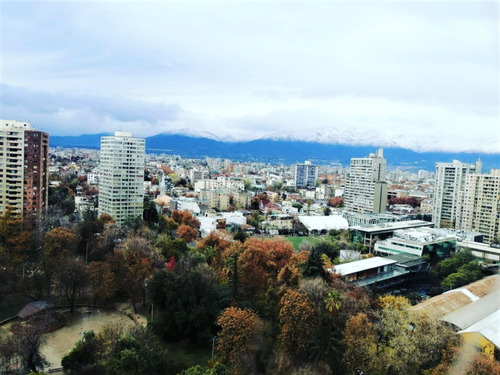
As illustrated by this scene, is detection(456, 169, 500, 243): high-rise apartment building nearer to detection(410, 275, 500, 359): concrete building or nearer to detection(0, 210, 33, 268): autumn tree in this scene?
detection(410, 275, 500, 359): concrete building

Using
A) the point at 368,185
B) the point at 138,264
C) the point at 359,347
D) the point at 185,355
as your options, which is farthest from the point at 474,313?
the point at 368,185

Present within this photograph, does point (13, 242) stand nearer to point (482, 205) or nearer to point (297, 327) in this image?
point (297, 327)

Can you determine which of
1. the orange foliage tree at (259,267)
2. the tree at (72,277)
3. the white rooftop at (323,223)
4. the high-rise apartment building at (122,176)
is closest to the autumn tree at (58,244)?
the tree at (72,277)

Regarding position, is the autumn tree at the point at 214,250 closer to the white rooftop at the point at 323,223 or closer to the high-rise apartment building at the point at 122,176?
the high-rise apartment building at the point at 122,176

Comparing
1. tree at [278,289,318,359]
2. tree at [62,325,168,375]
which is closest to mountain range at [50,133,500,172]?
tree at [278,289,318,359]

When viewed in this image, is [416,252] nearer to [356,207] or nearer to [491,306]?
[491,306]
